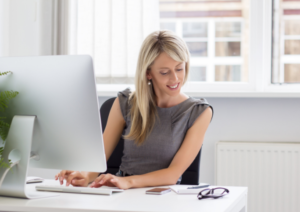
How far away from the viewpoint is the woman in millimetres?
1480

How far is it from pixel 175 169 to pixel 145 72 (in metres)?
0.45

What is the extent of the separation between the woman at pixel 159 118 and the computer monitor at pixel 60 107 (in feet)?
1.41

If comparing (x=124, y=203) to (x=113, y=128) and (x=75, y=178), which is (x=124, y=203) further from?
(x=113, y=128)

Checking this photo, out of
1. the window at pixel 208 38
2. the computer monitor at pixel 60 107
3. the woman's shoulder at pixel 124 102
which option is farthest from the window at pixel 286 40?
the computer monitor at pixel 60 107

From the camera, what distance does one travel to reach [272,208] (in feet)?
6.82

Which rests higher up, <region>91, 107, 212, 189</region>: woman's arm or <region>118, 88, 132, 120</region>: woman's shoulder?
<region>118, 88, 132, 120</region>: woman's shoulder

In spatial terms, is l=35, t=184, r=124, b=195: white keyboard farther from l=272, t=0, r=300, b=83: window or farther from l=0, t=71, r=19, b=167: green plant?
l=272, t=0, r=300, b=83: window

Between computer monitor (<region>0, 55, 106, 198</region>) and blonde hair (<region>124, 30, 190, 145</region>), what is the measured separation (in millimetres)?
526

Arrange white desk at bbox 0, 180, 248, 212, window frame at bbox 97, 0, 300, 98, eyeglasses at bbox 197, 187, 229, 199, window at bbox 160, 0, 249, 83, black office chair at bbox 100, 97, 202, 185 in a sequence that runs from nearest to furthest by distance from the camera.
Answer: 1. white desk at bbox 0, 180, 248, 212
2. eyeglasses at bbox 197, 187, 229, 199
3. black office chair at bbox 100, 97, 202, 185
4. window frame at bbox 97, 0, 300, 98
5. window at bbox 160, 0, 249, 83

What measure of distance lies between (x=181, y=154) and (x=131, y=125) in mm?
277

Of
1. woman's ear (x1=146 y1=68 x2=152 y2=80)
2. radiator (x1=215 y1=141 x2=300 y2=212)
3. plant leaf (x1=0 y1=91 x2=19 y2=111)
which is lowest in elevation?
radiator (x1=215 y1=141 x2=300 y2=212)

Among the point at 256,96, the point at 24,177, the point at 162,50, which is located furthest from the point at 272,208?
the point at 24,177

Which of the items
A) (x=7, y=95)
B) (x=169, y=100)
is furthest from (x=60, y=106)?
(x=169, y=100)

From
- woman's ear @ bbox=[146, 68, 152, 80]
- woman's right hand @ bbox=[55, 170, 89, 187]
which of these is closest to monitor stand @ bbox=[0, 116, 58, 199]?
woman's right hand @ bbox=[55, 170, 89, 187]
